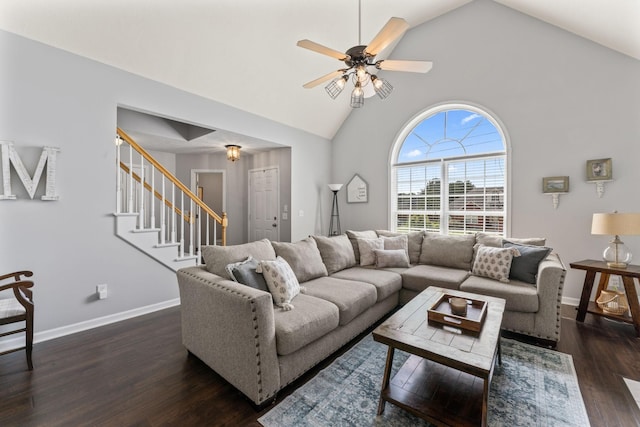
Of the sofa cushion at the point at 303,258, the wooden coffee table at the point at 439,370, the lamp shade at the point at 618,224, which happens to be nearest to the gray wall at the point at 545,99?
the lamp shade at the point at 618,224

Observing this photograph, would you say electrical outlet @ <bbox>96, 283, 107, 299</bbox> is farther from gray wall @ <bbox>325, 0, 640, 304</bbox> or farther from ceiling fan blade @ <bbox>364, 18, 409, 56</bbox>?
gray wall @ <bbox>325, 0, 640, 304</bbox>

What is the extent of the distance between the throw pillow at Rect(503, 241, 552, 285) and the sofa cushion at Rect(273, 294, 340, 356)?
209 cm

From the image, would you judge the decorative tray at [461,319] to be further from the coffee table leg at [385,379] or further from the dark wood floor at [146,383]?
the dark wood floor at [146,383]

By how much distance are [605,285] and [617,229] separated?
0.78 meters

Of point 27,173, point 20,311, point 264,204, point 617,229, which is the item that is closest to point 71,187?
point 27,173

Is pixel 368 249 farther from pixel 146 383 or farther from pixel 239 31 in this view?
pixel 239 31

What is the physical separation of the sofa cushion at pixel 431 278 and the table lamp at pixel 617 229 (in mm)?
1352

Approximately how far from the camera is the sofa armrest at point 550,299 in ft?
7.88

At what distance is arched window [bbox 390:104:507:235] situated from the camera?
13.5 feet

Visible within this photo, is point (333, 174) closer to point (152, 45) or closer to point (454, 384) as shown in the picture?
point (152, 45)

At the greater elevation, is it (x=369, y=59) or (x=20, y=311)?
(x=369, y=59)

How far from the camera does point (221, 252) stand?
2273mm

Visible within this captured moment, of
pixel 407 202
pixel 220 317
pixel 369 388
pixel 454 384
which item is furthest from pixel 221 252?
pixel 407 202

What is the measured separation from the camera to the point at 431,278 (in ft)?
10.0
